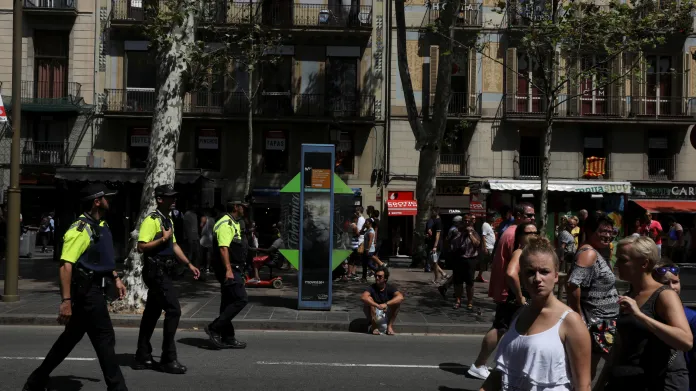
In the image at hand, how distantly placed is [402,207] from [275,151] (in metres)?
5.92

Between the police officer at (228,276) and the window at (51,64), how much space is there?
24.4m

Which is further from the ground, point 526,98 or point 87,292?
point 526,98

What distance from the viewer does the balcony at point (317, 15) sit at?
1212 inches

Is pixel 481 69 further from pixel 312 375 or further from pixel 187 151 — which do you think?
pixel 312 375

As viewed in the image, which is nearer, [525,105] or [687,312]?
[687,312]

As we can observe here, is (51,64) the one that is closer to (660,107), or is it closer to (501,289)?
(660,107)

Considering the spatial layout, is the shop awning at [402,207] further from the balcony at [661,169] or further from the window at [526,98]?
the balcony at [661,169]

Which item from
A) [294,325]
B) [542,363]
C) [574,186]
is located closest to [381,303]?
[294,325]

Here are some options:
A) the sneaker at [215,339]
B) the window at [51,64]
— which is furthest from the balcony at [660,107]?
the sneaker at [215,339]

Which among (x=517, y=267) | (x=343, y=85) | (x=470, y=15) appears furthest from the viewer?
(x=343, y=85)

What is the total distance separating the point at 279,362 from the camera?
8164 mm

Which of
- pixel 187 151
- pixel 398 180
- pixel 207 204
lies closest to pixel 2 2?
pixel 187 151

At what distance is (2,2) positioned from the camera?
30.4m

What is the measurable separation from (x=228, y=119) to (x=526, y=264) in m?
27.7
